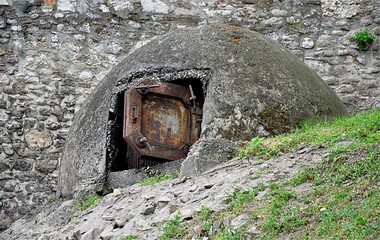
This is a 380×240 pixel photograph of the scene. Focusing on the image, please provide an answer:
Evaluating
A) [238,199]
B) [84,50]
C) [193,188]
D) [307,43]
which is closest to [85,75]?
[84,50]

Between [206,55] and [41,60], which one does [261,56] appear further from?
[41,60]

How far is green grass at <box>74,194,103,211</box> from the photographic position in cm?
751

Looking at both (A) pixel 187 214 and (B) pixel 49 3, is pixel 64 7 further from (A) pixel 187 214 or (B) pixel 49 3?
(A) pixel 187 214

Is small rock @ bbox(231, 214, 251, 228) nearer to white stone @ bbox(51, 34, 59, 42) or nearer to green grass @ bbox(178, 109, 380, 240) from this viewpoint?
green grass @ bbox(178, 109, 380, 240)

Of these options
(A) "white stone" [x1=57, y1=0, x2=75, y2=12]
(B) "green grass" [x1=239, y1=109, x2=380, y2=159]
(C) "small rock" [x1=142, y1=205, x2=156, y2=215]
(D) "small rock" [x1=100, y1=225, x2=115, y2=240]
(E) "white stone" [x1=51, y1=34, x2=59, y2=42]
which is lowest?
(D) "small rock" [x1=100, y1=225, x2=115, y2=240]

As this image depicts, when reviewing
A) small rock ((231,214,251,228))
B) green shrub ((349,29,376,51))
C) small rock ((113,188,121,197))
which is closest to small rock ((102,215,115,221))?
small rock ((113,188,121,197))

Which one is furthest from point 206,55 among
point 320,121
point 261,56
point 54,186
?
point 54,186

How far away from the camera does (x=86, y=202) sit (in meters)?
7.64

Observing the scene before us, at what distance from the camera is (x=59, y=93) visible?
37.7 ft

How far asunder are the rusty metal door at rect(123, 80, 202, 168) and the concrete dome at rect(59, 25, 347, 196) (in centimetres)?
17

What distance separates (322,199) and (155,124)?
7.69 ft

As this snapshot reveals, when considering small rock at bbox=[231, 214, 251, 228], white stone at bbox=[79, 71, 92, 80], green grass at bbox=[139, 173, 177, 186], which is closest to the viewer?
small rock at bbox=[231, 214, 251, 228]

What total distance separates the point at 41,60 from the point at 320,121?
481cm

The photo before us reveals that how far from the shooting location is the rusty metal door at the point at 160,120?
7582 millimetres
